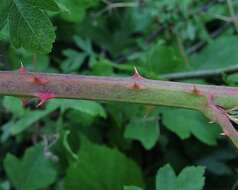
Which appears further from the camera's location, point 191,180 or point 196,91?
point 191,180

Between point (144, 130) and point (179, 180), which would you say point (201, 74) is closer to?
point (144, 130)

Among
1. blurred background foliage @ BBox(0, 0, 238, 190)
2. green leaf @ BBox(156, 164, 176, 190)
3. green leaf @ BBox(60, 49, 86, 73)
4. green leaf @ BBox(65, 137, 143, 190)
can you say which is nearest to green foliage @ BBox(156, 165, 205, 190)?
green leaf @ BBox(156, 164, 176, 190)

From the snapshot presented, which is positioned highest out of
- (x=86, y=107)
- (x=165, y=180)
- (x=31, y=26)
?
(x=86, y=107)

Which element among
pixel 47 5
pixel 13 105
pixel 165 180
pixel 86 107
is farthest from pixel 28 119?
pixel 47 5

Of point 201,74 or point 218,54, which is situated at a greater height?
point 218,54

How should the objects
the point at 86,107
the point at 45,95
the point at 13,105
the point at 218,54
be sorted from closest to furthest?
the point at 45,95
the point at 86,107
the point at 13,105
the point at 218,54

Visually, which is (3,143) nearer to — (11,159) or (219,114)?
(11,159)

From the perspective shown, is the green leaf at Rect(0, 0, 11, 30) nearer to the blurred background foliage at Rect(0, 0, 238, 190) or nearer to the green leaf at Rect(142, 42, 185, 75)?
the blurred background foliage at Rect(0, 0, 238, 190)

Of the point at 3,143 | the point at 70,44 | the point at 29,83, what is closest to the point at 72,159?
the point at 3,143
